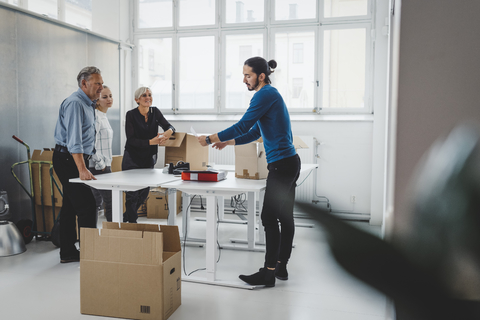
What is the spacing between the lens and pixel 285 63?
4824 millimetres

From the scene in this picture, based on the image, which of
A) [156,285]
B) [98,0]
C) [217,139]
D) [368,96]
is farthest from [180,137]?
[98,0]

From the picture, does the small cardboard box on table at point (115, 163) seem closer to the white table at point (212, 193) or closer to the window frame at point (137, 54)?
the window frame at point (137, 54)

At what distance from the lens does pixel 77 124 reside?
2.47m

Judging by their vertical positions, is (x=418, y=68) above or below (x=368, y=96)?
below

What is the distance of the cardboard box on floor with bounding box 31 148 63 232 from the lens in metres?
3.30

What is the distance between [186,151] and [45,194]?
4.62 feet

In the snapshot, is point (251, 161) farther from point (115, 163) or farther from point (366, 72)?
point (366, 72)

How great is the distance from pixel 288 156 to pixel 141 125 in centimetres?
139

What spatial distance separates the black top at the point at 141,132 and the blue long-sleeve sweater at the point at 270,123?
0.99 metres

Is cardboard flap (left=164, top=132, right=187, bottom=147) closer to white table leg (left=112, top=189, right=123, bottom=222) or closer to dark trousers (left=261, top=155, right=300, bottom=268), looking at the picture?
white table leg (left=112, top=189, right=123, bottom=222)

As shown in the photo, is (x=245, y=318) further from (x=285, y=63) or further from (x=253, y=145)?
(x=285, y=63)

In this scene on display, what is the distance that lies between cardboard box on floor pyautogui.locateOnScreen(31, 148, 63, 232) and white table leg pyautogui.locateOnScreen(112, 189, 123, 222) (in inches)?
39.7

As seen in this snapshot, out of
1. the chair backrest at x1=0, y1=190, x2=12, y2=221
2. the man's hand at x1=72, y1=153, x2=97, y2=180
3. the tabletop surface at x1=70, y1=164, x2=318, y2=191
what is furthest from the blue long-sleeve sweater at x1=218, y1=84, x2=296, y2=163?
the chair backrest at x1=0, y1=190, x2=12, y2=221

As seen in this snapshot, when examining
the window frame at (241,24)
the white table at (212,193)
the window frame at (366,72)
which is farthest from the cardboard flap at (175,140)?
the window frame at (241,24)
